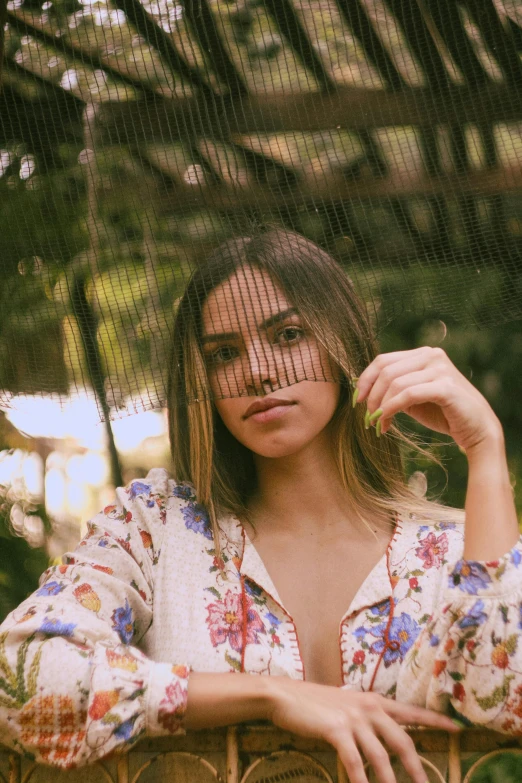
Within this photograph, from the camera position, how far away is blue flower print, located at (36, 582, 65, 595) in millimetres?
1492

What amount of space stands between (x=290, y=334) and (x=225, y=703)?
1.92 ft

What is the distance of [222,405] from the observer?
→ 71.4 inches

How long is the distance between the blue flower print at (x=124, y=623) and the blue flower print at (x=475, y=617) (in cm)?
62

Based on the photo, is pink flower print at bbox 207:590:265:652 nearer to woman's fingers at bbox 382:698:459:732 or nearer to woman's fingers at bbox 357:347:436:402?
woman's fingers at bbox 382:698:459:732

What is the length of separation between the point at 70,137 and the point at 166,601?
86 cm

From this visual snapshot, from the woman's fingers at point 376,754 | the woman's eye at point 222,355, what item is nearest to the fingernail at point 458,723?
the woman's fingers at point 376,754

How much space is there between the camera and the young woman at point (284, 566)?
1255mm

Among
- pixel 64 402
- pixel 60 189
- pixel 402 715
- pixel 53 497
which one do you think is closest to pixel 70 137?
pixel 60 189

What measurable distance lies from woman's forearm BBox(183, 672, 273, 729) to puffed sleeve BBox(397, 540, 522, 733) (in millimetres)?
268

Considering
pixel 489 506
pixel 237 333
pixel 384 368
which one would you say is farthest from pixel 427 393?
pixel 237 333

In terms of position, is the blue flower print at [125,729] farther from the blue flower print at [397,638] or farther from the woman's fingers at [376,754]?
the blue flower print at [397,638]

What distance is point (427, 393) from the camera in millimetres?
1340

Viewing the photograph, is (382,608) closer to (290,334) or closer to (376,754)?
(376,754)

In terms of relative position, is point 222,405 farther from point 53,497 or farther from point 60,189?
point 53,497
